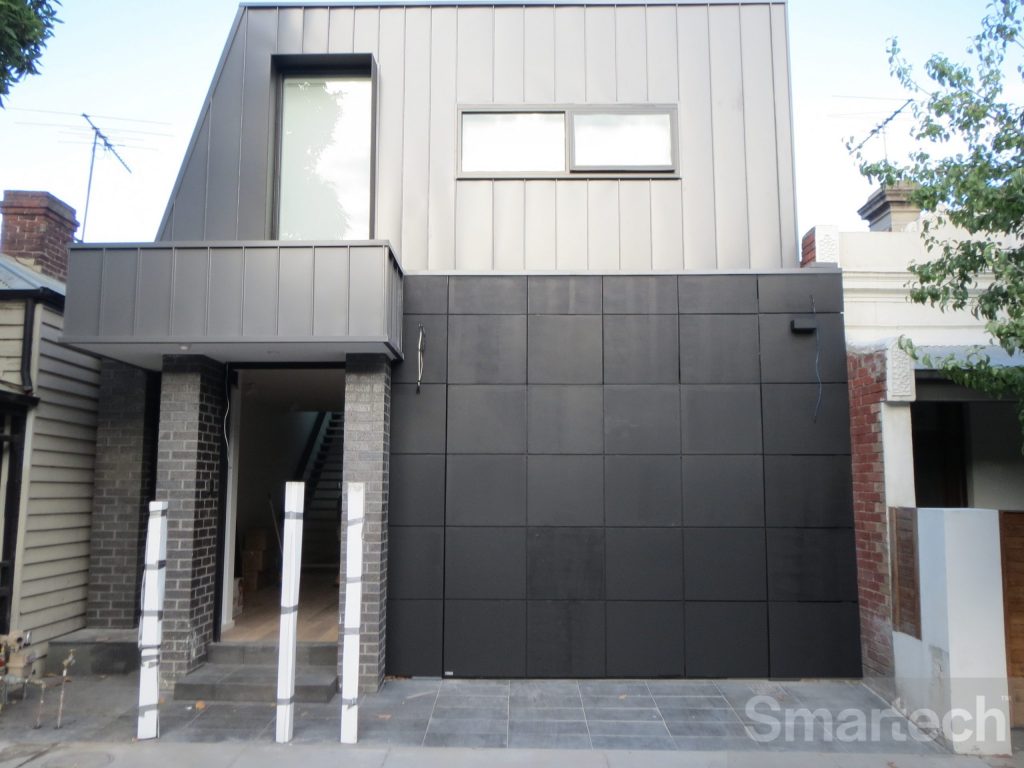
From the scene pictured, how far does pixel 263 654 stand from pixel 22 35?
5696 millimetres

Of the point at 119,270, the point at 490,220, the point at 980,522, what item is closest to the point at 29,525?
the point at 119,270

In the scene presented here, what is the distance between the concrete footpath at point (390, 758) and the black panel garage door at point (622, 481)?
165 centimetres

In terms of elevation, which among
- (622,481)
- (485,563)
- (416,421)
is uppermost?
(416,421)

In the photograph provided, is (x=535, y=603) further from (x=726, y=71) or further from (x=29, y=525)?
(x=726, y=71)

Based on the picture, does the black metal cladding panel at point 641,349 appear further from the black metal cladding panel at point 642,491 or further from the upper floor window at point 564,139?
the upper floor window at point 564,139

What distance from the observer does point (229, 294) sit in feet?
21.0

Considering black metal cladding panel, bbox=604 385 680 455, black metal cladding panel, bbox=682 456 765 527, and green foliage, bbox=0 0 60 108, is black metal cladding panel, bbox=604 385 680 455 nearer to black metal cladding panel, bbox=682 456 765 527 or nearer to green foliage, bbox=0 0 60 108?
black metal cladding panel, bbox=682 456 765 527

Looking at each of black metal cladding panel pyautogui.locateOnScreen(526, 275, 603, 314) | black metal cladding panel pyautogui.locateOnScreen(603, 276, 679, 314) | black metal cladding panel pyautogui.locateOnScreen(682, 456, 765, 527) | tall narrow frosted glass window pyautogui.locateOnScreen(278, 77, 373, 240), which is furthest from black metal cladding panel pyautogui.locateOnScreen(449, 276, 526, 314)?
black metal cladding panel pyautogui.locateOnScreen(682, 456, 765, 527)

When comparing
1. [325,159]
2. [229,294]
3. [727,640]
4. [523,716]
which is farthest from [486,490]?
[325,159]

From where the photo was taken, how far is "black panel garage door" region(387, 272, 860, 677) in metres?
7.10

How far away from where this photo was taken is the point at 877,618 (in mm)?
6770

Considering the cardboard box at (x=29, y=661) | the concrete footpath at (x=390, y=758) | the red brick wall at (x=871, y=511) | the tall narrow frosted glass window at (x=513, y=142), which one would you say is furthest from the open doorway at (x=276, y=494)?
the red brick wall at (x=871, y=511)

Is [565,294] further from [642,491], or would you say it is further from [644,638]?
[644,638]

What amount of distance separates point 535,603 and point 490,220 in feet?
13.1
